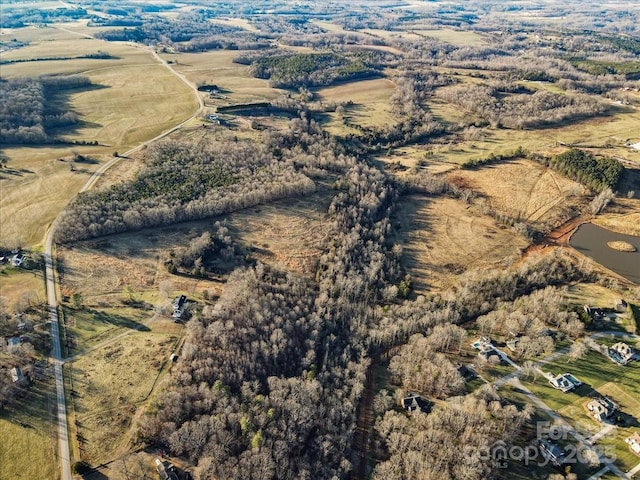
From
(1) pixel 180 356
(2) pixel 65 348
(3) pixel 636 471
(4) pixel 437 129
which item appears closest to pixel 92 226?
(2) pixel 65 348

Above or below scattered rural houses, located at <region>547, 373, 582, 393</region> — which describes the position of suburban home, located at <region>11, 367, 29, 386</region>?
below

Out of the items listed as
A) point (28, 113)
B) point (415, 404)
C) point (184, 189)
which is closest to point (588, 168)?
point (415, 404)

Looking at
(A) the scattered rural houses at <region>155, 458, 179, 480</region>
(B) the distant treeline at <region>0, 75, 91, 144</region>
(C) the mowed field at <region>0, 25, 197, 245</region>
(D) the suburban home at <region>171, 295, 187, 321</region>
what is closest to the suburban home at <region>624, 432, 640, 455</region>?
(A) the scattered rural houses at <region>155, 458, 179, 480</region>

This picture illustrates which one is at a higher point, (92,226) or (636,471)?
(92,226)

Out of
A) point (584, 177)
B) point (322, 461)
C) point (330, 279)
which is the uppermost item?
point (584, 177)

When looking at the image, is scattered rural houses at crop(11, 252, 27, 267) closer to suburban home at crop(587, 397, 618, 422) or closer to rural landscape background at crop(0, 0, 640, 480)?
rural landscape background at crop(0, 0, 640, 480)

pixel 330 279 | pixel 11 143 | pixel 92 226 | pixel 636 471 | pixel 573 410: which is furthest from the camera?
pixel 11 143

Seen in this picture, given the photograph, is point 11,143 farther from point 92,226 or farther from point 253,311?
point 253,311
